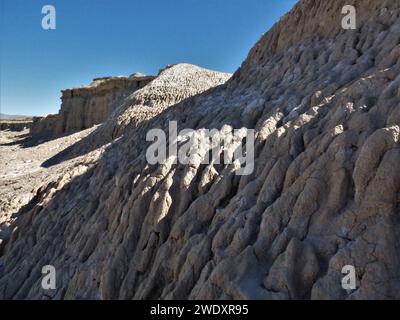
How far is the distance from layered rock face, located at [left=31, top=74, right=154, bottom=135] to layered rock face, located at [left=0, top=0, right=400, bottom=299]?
32.6 m

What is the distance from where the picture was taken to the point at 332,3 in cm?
1191

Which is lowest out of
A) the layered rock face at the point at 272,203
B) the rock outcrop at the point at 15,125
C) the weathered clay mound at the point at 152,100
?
the layered rock face at the point at 272,203

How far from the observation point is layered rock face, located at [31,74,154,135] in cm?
4525

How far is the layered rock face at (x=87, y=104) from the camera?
45.2m

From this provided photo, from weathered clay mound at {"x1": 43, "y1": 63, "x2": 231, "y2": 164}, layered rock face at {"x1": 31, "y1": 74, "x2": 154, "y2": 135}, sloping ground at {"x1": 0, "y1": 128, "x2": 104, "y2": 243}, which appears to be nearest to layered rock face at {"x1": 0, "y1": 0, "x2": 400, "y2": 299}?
sloping ground at {"x1": 0, "y1": 128, "x2": 104, "y2": 243}

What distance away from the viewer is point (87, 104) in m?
→ 48.5

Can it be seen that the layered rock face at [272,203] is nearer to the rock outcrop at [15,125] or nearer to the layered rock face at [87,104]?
the layered rock face at [87,104]

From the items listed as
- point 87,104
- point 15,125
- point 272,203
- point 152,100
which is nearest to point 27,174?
point 152,100

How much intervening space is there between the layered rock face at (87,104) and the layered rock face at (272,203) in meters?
32.6

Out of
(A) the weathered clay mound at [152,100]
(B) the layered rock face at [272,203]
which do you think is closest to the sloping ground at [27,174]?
(B) the layered rock face at [272,203]

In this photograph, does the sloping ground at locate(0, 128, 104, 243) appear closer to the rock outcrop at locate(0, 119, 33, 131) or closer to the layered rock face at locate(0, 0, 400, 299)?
the layered rock face at locate(0, 0, 400, 299)

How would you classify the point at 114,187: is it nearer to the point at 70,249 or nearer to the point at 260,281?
the point at 70,249

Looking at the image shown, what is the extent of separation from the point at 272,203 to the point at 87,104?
147 feet
